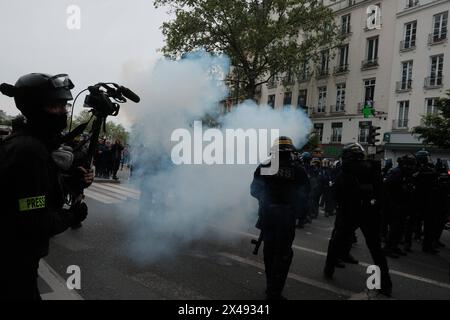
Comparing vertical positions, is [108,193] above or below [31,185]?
below

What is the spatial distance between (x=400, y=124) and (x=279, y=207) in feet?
81.4

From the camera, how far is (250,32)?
2444 cm

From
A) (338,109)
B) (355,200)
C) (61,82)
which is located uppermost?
(338,109)

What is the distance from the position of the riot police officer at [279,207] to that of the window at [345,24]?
28.9 metres

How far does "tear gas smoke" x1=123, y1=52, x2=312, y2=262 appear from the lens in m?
6.92

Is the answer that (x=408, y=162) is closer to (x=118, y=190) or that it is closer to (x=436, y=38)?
(x=118, y=190)

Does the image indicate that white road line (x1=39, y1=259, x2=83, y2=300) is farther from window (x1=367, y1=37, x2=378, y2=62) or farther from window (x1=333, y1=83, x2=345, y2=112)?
window (x1=333, y1=83, x2=345, y2=112)

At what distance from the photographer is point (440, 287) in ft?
15.5

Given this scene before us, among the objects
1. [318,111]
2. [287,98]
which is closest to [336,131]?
[318,111]

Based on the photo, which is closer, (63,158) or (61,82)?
(61,82)

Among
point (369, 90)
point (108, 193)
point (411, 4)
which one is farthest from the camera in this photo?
point (369, 90)

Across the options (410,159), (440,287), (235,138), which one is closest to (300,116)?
(235,138)

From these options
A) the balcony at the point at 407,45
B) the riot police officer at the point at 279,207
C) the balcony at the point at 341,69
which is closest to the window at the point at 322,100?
the balcony at the point at 341,69

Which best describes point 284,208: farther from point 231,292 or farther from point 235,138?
point 235,138
